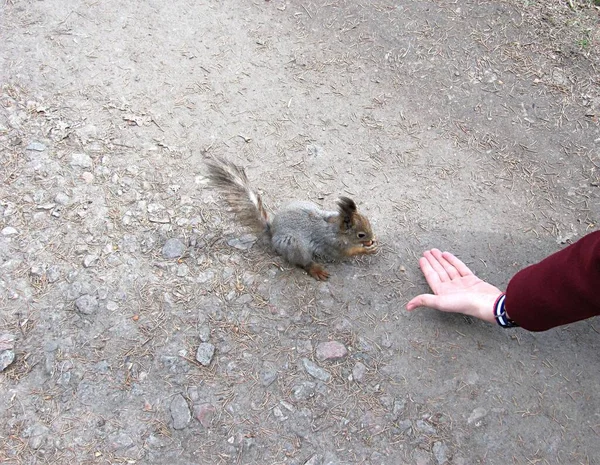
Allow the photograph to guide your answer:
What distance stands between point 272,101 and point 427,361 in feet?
6.57

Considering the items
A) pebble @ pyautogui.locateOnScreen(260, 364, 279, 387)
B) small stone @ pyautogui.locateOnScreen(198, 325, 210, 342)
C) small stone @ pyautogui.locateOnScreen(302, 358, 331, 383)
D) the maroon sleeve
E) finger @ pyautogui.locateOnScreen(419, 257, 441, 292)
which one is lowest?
small stone @ pyautogui.locateOnScreen(198, 325, 210, 342)

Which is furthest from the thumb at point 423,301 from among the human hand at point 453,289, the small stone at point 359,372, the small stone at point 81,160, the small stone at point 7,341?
the small stone at point 81,160

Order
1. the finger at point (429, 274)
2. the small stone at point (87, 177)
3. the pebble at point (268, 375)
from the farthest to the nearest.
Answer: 1. the small stone at point (87, 177)
2. the finger at point (429, 274)
3. the pebble at point (268, 375)

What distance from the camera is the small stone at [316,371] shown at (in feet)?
7.80

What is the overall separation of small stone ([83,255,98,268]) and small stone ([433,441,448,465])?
1.90 meters

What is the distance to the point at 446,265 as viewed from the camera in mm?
2676

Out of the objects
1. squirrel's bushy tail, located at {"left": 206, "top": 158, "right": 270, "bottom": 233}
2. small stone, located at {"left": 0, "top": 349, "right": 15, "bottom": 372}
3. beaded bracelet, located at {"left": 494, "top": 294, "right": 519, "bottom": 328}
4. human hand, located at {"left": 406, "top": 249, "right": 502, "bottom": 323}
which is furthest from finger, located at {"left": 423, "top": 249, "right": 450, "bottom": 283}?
small stone, located at {"left": 0, "top": 349, "right": 15, "bottom": 372}

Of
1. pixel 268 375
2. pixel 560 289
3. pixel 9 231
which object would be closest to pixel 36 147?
pixel 9 231

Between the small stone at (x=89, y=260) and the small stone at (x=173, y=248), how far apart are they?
0.35 m

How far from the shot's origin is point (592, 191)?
3.11 metres

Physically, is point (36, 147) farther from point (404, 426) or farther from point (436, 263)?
point (404, 426)

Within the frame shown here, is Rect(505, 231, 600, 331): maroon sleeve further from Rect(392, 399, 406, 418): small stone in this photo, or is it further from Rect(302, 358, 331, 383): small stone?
Rect(302, 358, 331, 383): small stone

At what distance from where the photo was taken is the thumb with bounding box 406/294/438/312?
2420 mm

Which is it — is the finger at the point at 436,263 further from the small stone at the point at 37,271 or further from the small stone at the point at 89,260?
the small stone at the point at 37,271
